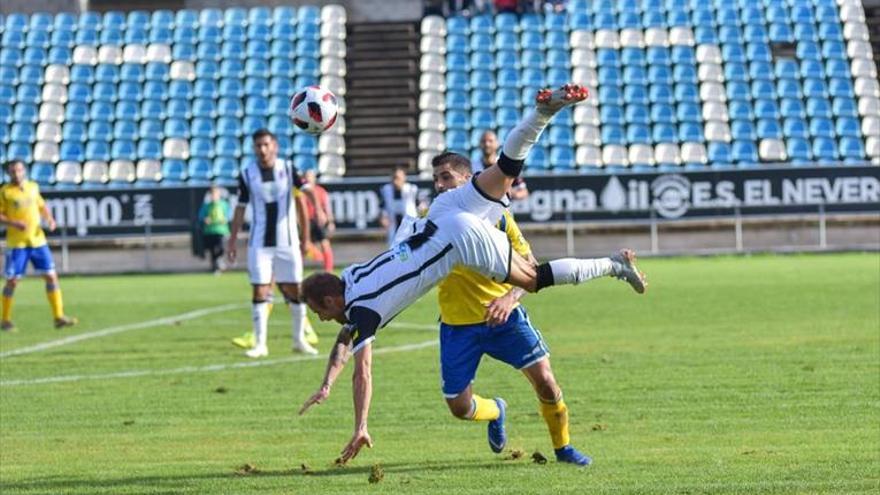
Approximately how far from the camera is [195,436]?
11422 millimetres

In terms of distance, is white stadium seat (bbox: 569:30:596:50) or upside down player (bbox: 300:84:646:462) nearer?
upside down player (bbox: 300:84:646:462)

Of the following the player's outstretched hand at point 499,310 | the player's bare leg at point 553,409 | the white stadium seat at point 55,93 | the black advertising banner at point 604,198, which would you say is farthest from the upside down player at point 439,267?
the white stadium seat at point 55,93

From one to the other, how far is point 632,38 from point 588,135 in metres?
3.90

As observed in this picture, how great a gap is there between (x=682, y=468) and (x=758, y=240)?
83.6 feet

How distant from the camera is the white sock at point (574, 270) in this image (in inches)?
359

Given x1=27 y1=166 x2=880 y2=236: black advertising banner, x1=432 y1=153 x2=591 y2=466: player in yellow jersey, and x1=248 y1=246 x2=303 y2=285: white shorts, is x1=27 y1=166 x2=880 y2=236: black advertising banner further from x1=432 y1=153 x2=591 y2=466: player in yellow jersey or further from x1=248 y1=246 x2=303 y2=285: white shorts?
x1=432 y1=153 x2=591 y2=466: player in yellow jersey

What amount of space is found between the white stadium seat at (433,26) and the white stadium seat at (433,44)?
5.1 inches

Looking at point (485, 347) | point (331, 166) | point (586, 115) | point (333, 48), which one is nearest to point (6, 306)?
point (485, 347)

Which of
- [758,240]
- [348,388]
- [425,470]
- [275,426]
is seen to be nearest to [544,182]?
[758,240]

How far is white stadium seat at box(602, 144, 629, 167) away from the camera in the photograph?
1460 inches

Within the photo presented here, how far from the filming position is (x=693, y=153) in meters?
37.2

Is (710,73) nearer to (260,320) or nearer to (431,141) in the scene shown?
(431,141)

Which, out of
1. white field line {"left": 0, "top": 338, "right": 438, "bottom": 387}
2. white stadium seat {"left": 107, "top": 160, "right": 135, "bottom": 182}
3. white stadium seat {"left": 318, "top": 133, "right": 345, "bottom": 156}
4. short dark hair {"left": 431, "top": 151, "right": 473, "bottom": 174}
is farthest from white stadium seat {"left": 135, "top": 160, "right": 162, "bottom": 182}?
short dark hair {"left": 431, "top": 151, "right": 473, "bottom": 174}

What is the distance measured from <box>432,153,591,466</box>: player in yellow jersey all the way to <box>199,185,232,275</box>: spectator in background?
23221mm
